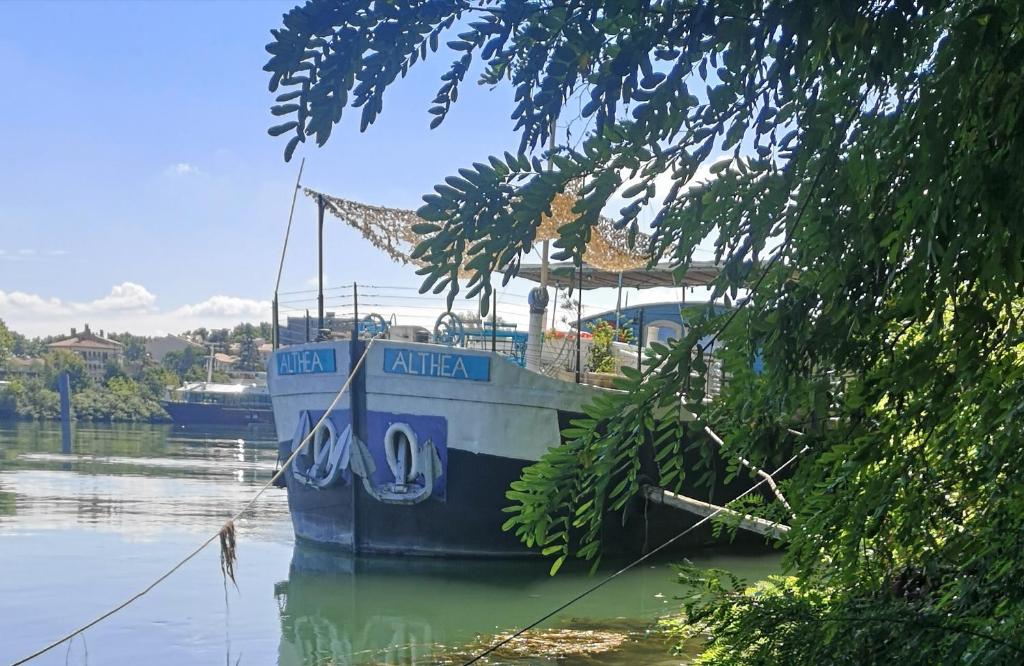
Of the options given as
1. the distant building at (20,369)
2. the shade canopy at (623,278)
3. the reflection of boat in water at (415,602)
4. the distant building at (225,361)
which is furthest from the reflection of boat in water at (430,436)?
the distant building at (225,361)

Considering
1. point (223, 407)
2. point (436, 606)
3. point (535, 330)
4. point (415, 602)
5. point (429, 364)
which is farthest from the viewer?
point (223, 407)

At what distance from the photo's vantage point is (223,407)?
8131 centimetres

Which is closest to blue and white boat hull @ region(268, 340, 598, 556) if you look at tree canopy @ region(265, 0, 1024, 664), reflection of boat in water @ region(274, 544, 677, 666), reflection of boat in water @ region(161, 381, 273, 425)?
reflection of boat in water @ region(274, 544, 677, 666)

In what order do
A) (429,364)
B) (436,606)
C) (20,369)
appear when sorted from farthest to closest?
(20,369)
(429,364)
(436,606)

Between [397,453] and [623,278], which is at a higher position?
[623,278]

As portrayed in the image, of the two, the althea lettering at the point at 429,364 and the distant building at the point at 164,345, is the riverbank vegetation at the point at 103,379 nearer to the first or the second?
the distant building at the point at 164,345

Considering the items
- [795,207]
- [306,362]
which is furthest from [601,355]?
[795,207]

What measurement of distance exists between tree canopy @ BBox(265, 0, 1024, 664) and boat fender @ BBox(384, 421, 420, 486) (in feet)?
35.8

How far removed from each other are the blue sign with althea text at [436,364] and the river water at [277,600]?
7.41 feet

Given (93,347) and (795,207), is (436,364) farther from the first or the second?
(93,347)

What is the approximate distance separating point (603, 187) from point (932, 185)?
2.78 feet

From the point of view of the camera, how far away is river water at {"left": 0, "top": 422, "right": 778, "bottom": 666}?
972 cm

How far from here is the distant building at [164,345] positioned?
13925 centimetres

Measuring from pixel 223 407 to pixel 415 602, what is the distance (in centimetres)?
7187
